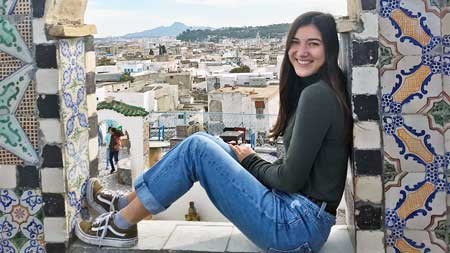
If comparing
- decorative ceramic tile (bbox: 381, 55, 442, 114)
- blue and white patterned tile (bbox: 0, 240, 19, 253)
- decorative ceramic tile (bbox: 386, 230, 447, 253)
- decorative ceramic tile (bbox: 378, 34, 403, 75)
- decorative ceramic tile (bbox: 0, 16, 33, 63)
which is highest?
decorative ceramic tile (bbox: 0, 16, 33, 63)

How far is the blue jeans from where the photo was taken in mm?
2562

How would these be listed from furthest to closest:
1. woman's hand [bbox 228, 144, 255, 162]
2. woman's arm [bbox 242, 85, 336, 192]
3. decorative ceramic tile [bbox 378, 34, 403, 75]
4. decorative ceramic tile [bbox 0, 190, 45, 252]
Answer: decorative ceramic tile [bbox 0, 190, 45, 252] → woman's hand [bbox 228, 144, 255, 162] → decorative ceramic tile [bbox 378, 34, 403, 75] → woman's arm [bbox 242, 85, 336, 192]

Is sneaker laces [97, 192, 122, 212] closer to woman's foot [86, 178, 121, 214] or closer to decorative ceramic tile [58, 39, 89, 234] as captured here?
woman's foot [86, 178, 121, 214]

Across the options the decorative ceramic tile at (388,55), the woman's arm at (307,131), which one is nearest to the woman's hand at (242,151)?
the woman's arm at (307,131)

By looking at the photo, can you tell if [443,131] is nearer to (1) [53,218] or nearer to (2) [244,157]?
(2) [244,157]

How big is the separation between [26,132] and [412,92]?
5.82 feet

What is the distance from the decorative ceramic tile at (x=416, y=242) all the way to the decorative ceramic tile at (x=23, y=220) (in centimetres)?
164

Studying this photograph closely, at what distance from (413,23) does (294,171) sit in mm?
789

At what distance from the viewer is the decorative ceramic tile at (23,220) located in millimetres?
2986

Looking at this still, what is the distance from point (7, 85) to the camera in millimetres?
2918

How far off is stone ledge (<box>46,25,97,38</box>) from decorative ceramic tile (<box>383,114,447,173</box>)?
1498 mm

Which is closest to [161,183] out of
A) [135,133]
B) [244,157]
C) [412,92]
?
[244,157]

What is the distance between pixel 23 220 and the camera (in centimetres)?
300

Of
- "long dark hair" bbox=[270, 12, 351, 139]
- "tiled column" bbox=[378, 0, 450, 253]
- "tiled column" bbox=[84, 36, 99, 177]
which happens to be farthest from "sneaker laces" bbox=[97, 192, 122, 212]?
"tiled column" bbox=[378, 0, 450, 253]
